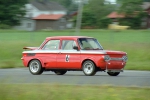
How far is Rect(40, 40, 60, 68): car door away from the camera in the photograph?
63.4 feet

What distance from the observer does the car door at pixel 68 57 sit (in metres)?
18.8

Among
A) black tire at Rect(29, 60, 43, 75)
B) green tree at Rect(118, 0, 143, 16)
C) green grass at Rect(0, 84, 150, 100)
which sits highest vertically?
green tree at Rect(118, 0, 143, 16)

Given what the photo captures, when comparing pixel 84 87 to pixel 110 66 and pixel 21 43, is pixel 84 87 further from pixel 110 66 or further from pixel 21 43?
pixel 21 43

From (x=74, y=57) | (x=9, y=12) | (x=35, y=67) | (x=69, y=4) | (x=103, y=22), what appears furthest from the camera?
(x=69, y=4)

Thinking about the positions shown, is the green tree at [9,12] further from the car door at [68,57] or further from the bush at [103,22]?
the car door at [68,57]

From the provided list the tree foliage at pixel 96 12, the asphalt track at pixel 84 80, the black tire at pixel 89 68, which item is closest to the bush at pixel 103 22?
the tree foliage at pixel 96 12

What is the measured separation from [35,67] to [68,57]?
1.59 m

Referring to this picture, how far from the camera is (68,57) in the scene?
62.3 ft

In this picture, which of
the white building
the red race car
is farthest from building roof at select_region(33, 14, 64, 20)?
the red race car

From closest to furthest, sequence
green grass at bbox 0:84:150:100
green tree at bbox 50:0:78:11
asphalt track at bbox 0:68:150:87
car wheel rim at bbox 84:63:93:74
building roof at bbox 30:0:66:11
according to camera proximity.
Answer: green grass at bbox 0:84:150:100, asphalt track at bbox 0:68:150:87, car wheel rim at bbox 84:63:93:74, building roof at bbox 30:0:66:11, green tree at bbox 50:0:78:11

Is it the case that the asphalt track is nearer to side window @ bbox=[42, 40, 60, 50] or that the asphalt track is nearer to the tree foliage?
side window @ bbox=[42, 40, 60, 50]

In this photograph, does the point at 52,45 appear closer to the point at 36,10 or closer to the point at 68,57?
the point at 68,57

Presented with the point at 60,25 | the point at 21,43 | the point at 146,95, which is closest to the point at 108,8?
the point at 60,25

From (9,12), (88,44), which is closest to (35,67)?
(88,44)
